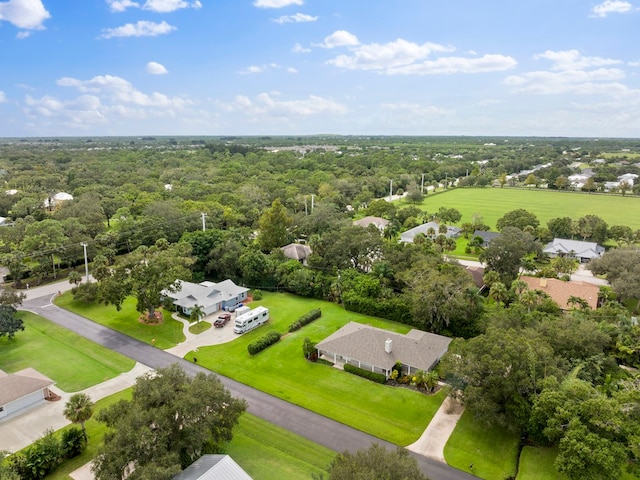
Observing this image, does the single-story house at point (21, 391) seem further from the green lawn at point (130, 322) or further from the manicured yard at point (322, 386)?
the manicured yard at point (322, 386)

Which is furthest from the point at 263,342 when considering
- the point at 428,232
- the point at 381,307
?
the point at 428,232

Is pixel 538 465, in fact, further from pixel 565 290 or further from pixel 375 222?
→ pixel 375 222

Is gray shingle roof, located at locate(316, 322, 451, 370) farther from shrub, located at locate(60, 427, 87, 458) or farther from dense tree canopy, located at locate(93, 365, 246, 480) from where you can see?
shrub, located at locate(60, 427, 87, 458)

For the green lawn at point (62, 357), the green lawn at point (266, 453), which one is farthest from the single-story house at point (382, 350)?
the green lawn at point (62, 357)

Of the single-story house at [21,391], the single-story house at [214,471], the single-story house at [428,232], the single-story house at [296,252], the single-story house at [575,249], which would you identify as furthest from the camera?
the single-story house at [428,232]

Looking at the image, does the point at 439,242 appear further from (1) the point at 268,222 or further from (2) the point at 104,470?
(2) the point at 104,470

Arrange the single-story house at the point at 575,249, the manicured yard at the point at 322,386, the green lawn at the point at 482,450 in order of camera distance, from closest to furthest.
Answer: the green lawn at the point at 482,450 → the manicured yard at the point at 322,386 → the single-story house at the point at 575,249
